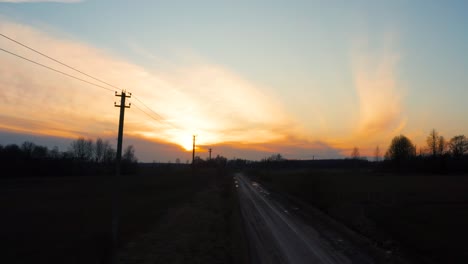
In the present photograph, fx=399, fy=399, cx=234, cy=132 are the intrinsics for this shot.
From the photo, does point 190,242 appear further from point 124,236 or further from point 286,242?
point 286,242

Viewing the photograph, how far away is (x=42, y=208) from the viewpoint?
33.2 metres

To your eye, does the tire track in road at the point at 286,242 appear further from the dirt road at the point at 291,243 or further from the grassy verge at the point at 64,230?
the grassy verge at the point at 64,230

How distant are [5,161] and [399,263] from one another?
92909mm

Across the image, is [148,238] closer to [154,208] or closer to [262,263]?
[262,263]

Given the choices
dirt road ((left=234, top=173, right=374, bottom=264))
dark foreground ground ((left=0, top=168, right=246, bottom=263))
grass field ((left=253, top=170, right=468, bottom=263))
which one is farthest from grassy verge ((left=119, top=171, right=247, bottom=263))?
grass field ((left=253, top=170, right=468, bottom=263))

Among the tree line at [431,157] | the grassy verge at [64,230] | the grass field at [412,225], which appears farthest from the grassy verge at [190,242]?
the tree line at [431,157]

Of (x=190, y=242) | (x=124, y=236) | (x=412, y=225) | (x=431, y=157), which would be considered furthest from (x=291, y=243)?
(x=431, y=157)

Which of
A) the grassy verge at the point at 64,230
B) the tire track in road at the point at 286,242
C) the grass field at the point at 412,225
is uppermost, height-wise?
the grass field at the point at 412,225

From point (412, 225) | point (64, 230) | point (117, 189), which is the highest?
point (117, 189)

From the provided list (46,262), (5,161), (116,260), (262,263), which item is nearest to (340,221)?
(262,263)

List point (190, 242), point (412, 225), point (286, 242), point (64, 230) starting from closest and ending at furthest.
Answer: point (286, 242) < point (190, 242) < point (64, 230) < point (412, 225)

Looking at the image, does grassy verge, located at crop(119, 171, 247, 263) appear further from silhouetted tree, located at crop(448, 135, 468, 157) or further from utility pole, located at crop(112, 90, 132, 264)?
silhouetted tree, located at crop(448, 135, 468, 157)

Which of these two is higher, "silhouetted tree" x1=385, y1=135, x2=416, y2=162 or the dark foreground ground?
"silhouetted tree" x1=385, y1=135, x2=416, y2=162

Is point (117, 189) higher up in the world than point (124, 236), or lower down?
higher up
